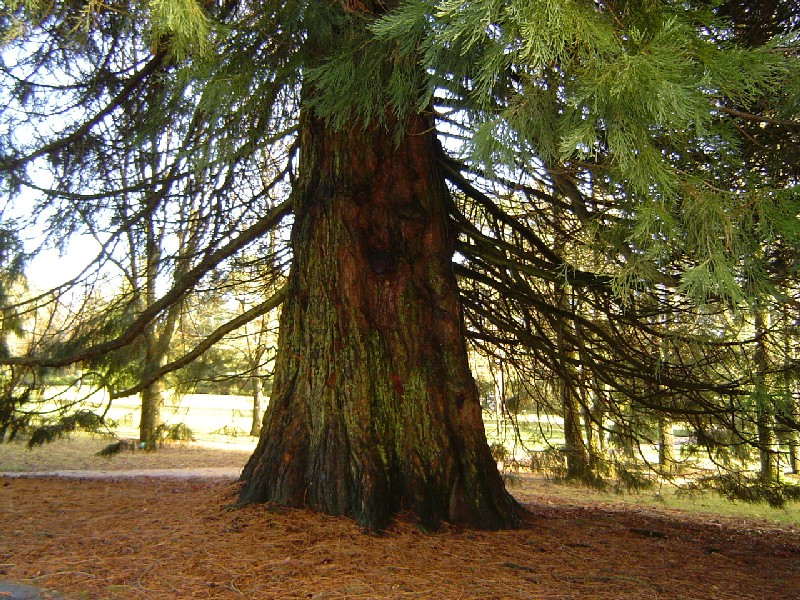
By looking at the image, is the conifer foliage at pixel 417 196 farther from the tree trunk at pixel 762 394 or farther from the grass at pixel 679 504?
the grass at pixel 679 504

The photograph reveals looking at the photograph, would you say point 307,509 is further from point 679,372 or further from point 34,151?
point 34,151

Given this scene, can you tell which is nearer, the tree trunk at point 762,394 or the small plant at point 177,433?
the tree trunk at point 762,394

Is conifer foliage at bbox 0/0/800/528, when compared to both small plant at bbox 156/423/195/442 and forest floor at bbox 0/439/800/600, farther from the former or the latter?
small plant at bbox 156/423/195/442

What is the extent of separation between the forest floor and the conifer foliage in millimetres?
387

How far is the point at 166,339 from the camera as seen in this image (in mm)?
8102

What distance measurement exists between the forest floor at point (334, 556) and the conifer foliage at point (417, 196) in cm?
39

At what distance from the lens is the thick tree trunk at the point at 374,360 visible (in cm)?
451

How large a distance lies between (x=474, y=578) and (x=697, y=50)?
8.95 ft

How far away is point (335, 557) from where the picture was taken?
3.73m

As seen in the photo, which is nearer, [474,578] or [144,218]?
[474,578]

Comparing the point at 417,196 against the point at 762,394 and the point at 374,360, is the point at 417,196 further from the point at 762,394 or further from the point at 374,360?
the point at 762,394

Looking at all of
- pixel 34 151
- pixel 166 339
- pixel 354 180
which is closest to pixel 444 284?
pixel 354 180

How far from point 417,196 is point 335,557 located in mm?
2665

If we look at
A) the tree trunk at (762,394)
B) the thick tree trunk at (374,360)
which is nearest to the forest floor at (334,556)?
the thick tree trunk at (374,360)
